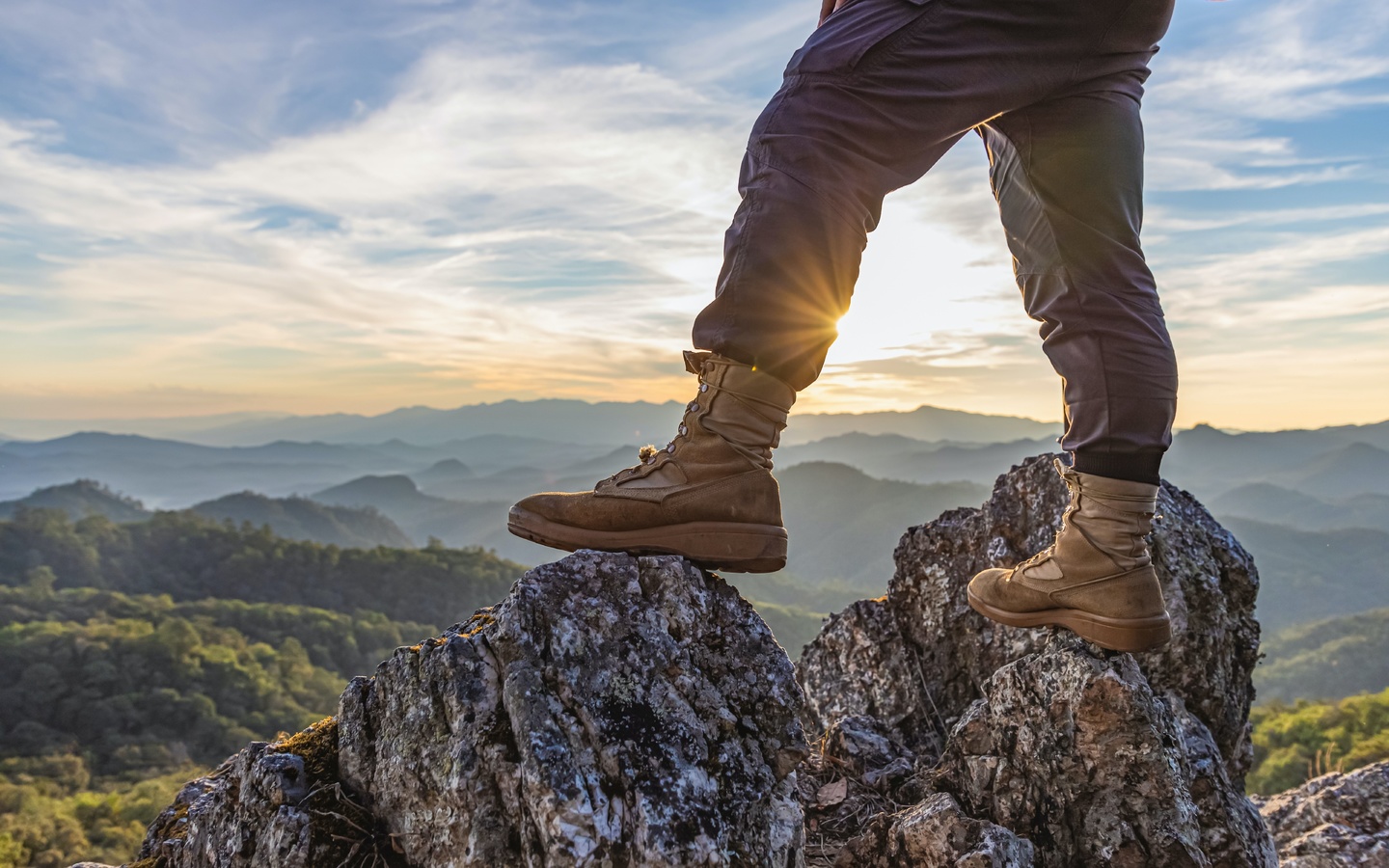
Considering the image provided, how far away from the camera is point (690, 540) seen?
2.67 m

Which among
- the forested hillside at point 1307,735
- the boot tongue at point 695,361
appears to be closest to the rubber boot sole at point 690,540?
the boot tongue at point 695,361

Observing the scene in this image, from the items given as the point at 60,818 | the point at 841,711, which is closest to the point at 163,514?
the point at 60,818

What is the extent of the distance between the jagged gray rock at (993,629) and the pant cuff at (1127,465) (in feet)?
3.31

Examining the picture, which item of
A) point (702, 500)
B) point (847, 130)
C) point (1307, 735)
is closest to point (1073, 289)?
point (847, 130)

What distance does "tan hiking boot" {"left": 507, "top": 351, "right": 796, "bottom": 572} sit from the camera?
2611 millimetres

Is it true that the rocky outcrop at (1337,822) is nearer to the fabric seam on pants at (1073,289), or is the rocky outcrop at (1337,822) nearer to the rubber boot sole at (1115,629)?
the rubber boot sole at (1115,629)

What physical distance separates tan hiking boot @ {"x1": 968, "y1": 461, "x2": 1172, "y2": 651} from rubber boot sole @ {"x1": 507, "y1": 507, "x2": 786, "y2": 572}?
3.74 ft

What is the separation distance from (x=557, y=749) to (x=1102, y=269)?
7.79 feet

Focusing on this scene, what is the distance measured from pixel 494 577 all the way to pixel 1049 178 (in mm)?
108854

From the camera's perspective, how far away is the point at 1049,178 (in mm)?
2678

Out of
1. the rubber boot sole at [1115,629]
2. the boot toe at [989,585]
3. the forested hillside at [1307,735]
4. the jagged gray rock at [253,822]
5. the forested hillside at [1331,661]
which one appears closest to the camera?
the jagged gray rock at [253,822]

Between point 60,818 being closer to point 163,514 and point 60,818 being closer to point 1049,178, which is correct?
point 1049,178

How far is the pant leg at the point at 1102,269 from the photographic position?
2633mm

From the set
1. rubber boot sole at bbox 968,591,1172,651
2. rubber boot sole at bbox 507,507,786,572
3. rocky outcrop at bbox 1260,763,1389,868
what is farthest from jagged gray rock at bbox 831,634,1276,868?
rocky outcrop at bbox 1260,763,1389,868
